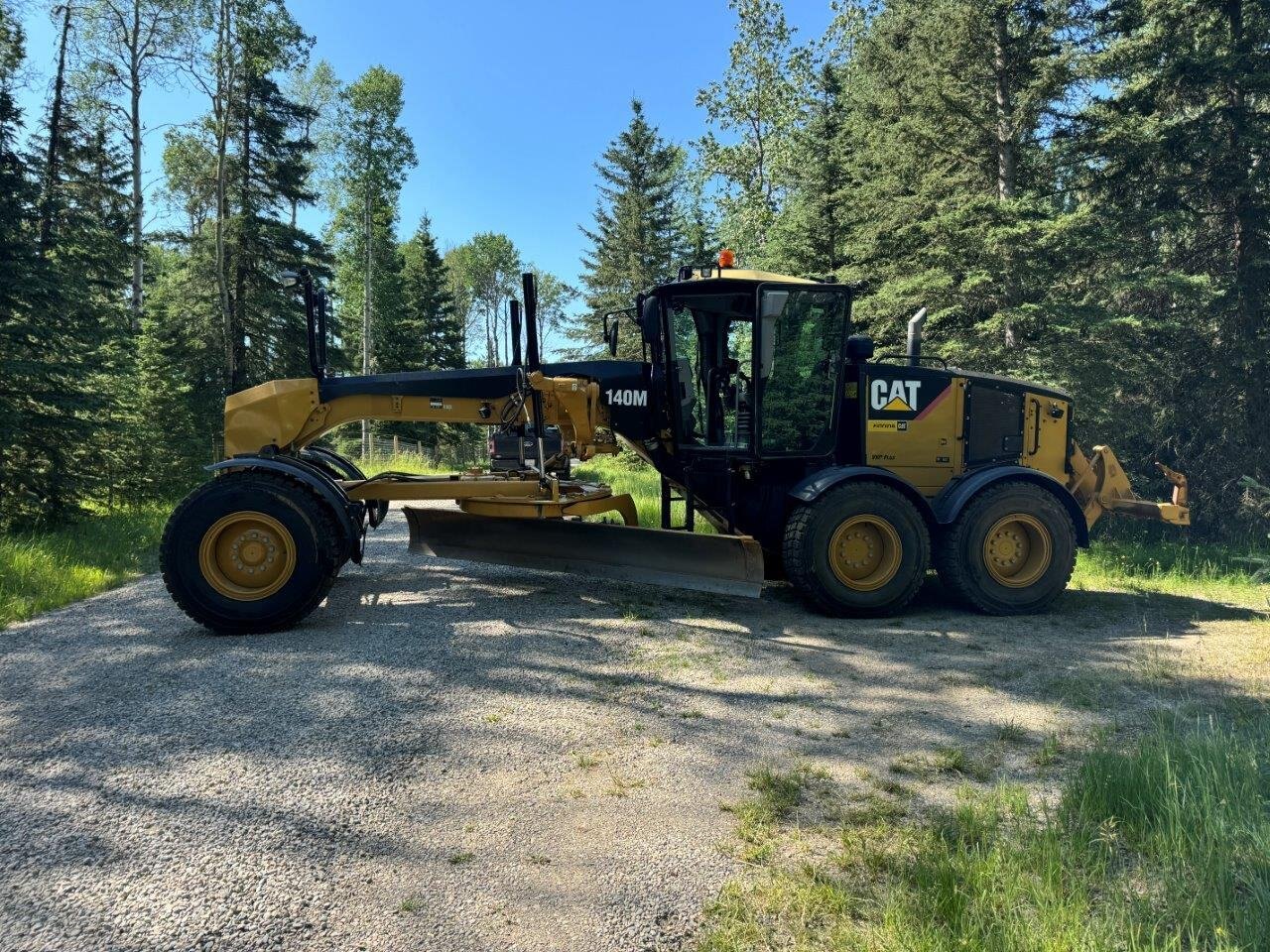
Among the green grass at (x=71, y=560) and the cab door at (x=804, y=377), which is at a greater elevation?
the cab door at (x=804, y=377)

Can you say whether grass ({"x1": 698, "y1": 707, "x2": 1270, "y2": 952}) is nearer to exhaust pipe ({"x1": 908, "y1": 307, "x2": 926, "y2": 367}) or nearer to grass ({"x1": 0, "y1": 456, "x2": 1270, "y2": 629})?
grass ({"x1": 0, "y1": 456, "x2": 1270, "y2": 629})

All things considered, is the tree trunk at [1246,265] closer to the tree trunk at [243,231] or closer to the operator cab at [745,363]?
the operator cab at [745,363]

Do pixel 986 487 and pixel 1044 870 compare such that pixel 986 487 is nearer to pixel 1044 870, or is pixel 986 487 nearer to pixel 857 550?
pixel 857 550

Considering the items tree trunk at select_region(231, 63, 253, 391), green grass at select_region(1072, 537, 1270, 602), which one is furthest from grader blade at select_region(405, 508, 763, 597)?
tree trunk at select_region(231, 63, 253, 391)

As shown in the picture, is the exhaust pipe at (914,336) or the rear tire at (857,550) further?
the exhaust pipe at (914,336)

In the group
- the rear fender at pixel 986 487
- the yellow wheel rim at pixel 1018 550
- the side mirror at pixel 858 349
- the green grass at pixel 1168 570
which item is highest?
the side mirror at pixel 858 349

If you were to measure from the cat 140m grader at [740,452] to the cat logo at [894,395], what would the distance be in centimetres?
2

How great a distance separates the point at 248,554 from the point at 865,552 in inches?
182

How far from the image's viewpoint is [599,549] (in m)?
5.84

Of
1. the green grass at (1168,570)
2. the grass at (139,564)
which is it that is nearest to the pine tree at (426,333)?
the grass at (139,564)

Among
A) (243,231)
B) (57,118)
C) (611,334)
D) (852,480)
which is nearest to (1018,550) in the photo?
(852,480)

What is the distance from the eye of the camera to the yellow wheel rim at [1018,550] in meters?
5.88

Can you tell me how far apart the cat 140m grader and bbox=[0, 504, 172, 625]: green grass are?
7.49 ft

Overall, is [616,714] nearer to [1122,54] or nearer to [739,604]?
[739,604]
